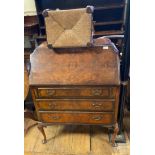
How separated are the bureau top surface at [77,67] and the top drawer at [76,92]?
6 centimetres

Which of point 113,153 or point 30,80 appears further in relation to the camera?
point 113,153

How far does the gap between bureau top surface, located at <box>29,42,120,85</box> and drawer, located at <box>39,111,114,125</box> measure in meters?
0.33

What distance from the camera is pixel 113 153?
182 cm

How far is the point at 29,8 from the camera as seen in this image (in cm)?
306

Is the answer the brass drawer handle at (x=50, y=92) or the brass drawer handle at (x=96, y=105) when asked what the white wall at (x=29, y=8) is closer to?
the brass drawer handle at (x=50, y=92)

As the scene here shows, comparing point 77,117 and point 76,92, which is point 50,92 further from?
point 77,117

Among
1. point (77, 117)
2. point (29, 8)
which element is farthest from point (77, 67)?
point (29, 8)
